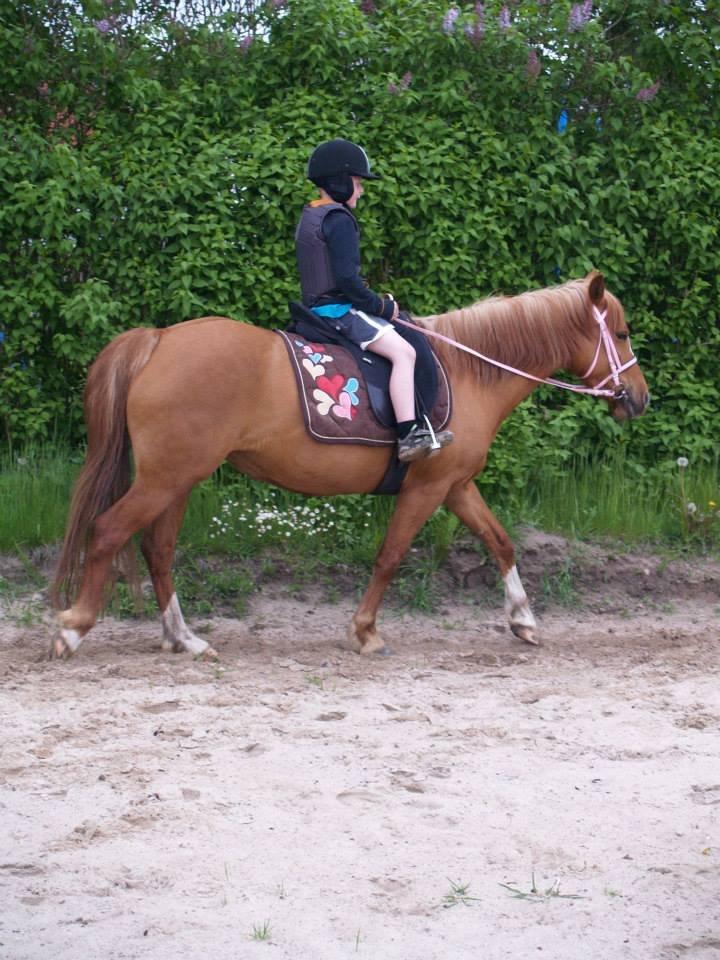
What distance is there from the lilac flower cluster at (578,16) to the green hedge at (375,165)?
2 cm

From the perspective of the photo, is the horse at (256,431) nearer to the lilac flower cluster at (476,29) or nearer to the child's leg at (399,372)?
the child's leg at (399,372)

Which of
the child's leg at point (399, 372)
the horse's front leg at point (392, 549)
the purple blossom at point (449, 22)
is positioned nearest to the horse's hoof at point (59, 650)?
the horse's front leg at point (392, 549)

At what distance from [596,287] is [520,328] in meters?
0.47

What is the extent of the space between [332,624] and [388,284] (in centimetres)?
234

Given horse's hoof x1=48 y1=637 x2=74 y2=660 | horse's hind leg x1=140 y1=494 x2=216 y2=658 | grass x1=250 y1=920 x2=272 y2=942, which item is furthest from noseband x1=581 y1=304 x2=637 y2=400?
grass x1=250 y1=920 x2=272 y2=942

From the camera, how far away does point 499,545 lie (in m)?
6.74

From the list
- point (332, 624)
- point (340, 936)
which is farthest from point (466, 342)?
point (340, 936)

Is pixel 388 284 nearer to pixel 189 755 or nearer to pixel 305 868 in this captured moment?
pixel 189 755

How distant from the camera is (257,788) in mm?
4465

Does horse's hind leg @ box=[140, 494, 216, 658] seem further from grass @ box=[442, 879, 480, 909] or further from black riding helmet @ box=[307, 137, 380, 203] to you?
grass @ box=[442, 879, 480, 909]

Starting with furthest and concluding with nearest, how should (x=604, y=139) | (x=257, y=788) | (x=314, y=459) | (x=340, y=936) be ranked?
(x=604, y=139), (x=314, y=459), (x=257, y=788), (x=340, y=936)

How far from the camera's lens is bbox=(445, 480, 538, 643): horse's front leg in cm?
670

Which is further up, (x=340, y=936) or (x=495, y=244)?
(x=495, y=244)

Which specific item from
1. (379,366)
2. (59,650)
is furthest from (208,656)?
(379,366)
